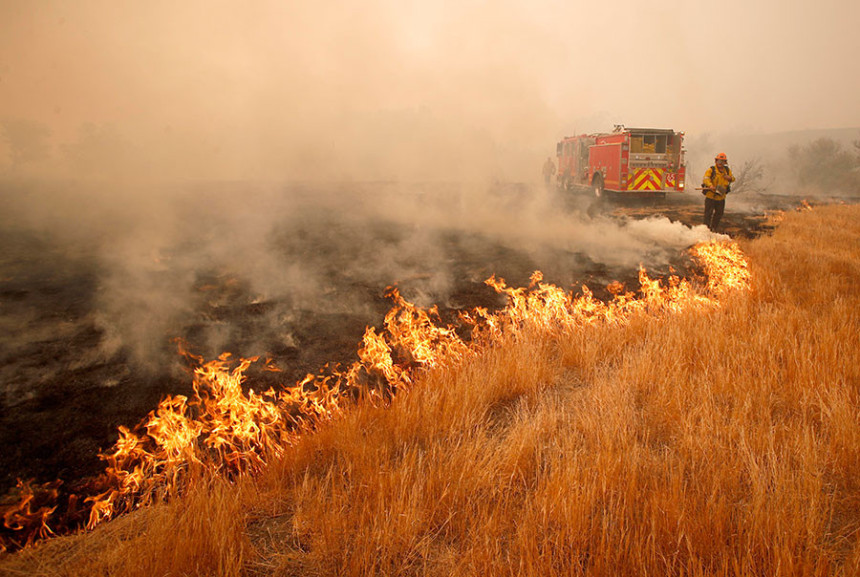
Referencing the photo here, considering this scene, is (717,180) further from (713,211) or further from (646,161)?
(646,161)

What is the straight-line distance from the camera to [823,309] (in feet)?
16.7

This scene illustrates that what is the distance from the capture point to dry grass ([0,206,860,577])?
1.85 metres

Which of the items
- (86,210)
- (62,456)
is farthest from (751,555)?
(86,210)

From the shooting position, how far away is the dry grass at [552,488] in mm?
1850

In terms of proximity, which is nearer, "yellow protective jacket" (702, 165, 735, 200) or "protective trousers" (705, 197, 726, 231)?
"yellow protective jacket" (702, 165, 735, 200)

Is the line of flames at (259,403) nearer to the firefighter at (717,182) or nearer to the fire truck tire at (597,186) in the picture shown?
the firefighter at (717,182)

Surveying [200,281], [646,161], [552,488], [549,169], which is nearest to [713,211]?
[646,161]

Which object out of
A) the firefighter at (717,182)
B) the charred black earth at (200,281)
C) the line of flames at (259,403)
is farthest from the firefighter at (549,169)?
the line of flames at (259,403)

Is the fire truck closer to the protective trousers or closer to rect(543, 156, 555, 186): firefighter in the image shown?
the protective trousers

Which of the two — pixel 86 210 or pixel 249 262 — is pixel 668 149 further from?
pixel 86 210

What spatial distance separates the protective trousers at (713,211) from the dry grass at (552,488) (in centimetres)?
688

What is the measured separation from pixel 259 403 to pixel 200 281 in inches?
118

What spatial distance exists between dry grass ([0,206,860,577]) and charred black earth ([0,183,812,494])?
4.06ft

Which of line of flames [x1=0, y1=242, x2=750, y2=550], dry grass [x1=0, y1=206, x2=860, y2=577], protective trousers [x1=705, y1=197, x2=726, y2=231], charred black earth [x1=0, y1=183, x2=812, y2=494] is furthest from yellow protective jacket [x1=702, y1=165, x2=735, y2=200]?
dry grass [x1=0, y1=206, x2=860, y2=577]
